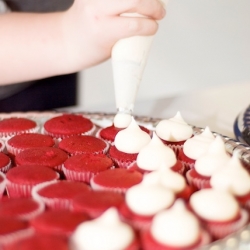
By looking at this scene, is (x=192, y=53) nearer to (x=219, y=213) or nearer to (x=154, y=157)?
(x=154, y=157)

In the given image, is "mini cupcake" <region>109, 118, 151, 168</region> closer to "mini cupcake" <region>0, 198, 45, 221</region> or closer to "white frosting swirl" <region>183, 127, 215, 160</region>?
"white frosting swirl" <region>183, 127, 215, 160</region>

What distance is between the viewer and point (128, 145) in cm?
70

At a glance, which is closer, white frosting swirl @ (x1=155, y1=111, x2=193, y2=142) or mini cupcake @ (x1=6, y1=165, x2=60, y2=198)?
mini cupcake @ (x1=6, y1=165, x2=60, y2=198)

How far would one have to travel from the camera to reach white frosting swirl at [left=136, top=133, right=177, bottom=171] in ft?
2.08

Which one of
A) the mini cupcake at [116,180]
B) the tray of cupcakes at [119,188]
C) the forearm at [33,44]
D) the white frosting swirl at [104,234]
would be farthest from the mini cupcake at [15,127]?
the white frosting swirl at [104,234]

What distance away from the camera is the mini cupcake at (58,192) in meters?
0.56

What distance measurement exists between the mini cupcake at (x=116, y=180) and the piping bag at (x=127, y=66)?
176mm

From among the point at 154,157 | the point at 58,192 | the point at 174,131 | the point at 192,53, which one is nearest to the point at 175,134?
the point at 174,131

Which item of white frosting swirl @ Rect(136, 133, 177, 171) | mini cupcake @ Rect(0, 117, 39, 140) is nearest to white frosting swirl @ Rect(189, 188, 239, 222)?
white frosting swirl @ Rect(136, 133, 177, 171)

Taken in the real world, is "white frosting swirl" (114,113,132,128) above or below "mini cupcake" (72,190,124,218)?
below

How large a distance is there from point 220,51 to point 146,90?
30 cm

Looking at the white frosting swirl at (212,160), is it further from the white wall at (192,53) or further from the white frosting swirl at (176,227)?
the white wall at (192,53)

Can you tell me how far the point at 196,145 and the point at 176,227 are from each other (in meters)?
0.23

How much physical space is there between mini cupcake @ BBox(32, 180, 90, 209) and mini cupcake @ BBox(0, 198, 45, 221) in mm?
11
